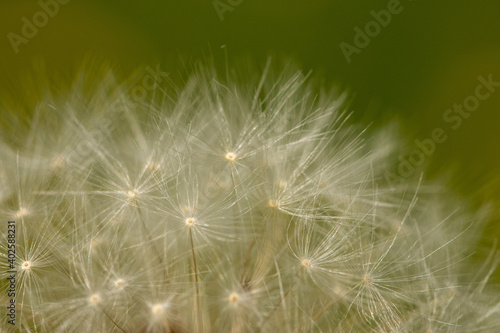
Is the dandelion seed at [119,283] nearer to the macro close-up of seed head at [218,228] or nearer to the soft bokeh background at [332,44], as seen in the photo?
the macro close-up of seed head at [218,228]

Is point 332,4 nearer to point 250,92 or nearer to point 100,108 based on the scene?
point 250,92

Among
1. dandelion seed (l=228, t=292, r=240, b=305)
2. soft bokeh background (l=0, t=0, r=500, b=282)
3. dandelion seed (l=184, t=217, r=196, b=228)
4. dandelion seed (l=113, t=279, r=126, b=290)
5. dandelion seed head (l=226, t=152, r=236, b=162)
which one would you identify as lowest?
dandelion seed (l=228, t=292, r=240, b=305)

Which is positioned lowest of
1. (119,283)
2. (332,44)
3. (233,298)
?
(233,298)

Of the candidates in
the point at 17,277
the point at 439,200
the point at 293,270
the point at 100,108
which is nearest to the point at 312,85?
the point at 439,200

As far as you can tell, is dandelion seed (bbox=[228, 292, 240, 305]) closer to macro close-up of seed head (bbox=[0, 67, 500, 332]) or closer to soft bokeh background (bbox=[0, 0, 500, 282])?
macro close-up of seed head (bbox=[0, 67, 500, 332])

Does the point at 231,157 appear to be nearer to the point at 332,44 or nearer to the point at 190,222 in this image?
the point at 190,222

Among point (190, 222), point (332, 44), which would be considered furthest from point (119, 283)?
point (332, 44)

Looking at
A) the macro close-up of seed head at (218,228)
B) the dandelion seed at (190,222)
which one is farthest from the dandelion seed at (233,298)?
the dandelion seed at (190,222)

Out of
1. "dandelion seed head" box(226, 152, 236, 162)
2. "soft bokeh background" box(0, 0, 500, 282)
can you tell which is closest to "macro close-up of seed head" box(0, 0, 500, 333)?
"dandelion seed head" box(226, 152, 236, 162)

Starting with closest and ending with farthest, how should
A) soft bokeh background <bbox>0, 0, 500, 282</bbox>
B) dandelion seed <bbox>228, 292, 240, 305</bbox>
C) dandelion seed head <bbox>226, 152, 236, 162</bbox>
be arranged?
dandelion seed <bbox>228, 292, 240, 305</bbox>, dandelion seed head <bbox>226, 152, 236, 162</bbox>, soft bokeh background <bbox>0, 0, 500, 282</bbox>
